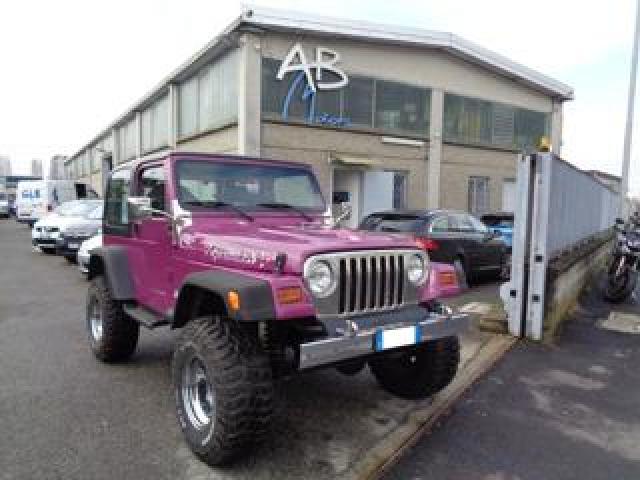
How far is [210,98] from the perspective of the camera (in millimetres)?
18672

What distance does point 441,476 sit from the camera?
11.0ft

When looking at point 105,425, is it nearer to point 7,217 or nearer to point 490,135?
point 490,135

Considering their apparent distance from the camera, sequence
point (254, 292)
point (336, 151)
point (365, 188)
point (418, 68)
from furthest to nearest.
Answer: point (418, 68), point (365, 188), point (336, 151), point (254, 292)

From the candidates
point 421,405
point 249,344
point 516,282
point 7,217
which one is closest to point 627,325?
point 516,282

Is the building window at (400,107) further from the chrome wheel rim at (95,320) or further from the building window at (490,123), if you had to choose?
the chrome wheel rim at (95,320)

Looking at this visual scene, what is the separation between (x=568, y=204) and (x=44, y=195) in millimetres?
22667

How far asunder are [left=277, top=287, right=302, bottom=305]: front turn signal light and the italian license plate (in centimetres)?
57

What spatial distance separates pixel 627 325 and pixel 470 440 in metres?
5.08

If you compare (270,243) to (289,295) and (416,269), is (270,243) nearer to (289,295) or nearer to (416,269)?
(289,295)

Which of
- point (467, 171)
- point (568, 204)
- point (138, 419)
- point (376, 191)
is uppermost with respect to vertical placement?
point (467, 171)

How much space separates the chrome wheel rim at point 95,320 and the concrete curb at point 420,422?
3.17 m

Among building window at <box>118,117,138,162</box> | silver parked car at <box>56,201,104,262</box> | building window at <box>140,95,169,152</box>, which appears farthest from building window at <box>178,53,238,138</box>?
building window at <box>118,117,138,162</box>

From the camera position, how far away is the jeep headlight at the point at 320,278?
3346mm

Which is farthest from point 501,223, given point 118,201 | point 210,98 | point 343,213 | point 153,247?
point 153,247
